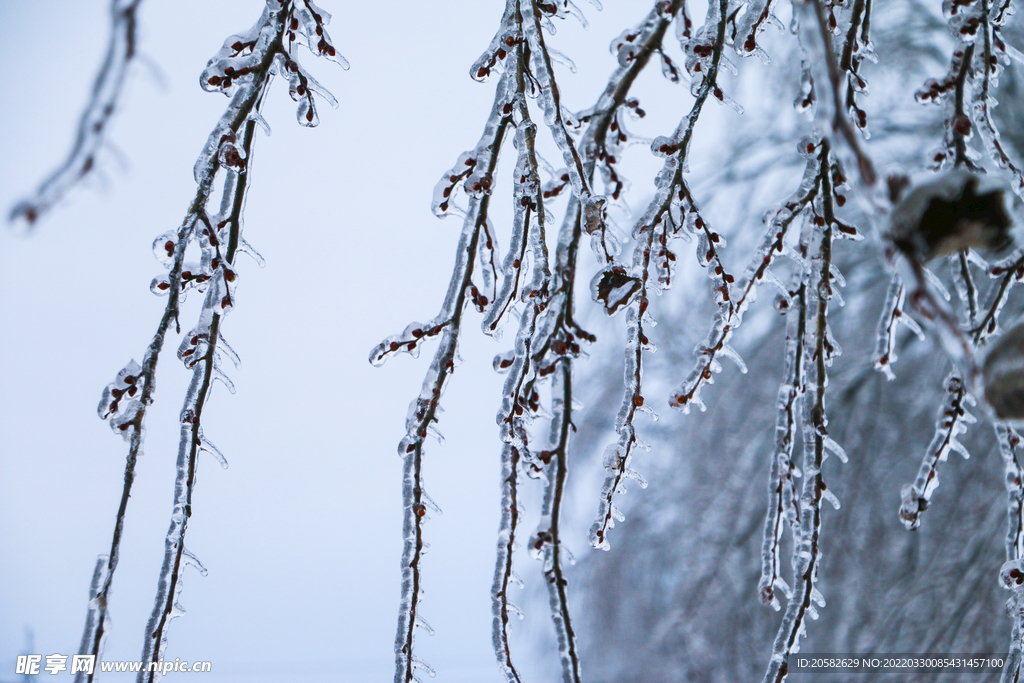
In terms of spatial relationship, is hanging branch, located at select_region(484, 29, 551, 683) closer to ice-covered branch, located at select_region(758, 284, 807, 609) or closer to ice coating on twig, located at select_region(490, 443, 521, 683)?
ice coating on twig, located at select_region(490, 443, 521, 683)

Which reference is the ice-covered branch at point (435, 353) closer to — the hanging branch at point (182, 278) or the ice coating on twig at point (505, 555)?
the ice coating on twig at point (505, 555)

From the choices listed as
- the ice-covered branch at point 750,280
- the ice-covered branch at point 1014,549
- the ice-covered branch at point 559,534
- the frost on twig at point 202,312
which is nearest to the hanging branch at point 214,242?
the frost on twig at point 202,312

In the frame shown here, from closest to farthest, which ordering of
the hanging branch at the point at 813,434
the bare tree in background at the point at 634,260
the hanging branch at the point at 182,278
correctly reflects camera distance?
the bare tree in background at the point at 634,260, the hanging branch at the point at 182,278, the hanging branch at the point at 813,434

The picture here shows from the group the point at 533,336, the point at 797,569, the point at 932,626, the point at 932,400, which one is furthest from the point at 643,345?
the point at 932,400

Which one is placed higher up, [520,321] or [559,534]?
[520,321]

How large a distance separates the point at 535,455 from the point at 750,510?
8.58 ft

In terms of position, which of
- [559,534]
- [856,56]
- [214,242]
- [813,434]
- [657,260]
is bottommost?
[559,534]

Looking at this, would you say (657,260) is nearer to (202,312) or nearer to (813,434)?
(813,434)

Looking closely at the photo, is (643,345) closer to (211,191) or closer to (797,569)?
(797,569)

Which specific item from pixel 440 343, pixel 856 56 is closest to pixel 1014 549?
pixel 856 56

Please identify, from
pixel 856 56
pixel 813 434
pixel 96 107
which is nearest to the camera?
pixel 96 107

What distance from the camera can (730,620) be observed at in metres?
3.17

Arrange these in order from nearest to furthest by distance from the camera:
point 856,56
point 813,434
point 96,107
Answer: point 96,107 → point 813,434 → point 856,56

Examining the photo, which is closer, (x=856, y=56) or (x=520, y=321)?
(x=520, y=321)
